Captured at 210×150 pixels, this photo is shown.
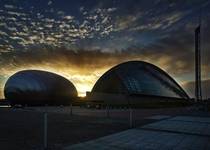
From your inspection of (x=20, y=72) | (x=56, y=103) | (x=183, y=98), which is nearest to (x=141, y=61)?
(x=183, y=98)

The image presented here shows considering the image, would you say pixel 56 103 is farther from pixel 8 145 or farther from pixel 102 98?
pixel 8 145

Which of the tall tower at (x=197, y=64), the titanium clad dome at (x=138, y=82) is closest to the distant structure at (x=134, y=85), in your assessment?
the titanium clad dome at (x=138, y=82)

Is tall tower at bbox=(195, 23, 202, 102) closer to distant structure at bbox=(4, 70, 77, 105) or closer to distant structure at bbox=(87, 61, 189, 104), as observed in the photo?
distant structure at bbox=(87, 61, 189, 104)

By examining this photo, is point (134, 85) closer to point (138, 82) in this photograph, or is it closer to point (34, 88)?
point (138, 82)

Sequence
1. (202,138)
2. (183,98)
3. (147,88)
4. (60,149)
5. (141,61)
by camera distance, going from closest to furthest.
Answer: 1. (60,149)
2. (202,138)
3. (147,88)
4. (183,98)
5. (141,61)

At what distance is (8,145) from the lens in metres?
9.10

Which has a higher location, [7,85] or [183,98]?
[7,85]

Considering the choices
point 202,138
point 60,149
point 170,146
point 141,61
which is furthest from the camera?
point 141,61

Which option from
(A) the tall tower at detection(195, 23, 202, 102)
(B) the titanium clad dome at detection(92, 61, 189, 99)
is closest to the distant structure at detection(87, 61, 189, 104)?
(B) the titanium clad dome at detection(92, 61, 189, 99)

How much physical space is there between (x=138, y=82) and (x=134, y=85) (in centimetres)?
190

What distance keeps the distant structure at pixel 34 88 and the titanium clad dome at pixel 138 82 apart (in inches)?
585

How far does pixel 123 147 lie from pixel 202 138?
15.3ft

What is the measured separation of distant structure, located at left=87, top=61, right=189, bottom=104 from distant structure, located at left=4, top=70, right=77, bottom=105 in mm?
13325

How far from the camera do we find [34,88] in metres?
68.6
